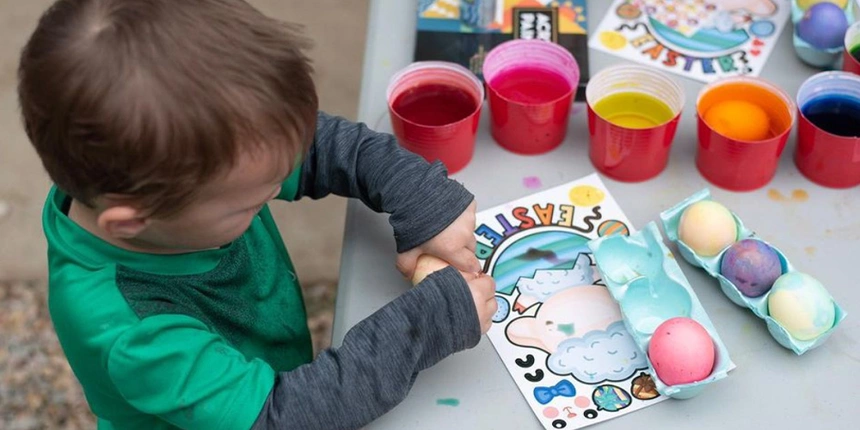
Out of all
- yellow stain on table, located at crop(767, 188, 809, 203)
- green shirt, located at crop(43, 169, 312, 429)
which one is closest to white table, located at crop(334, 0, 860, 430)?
yellow stain on table, located at crop(767, 188, 809, 203)

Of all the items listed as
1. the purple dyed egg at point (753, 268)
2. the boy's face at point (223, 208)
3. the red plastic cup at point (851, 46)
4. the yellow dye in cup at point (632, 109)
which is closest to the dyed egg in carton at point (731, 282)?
the purple dyed egg at point (753, 268)

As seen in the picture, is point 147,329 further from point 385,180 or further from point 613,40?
point 613,40

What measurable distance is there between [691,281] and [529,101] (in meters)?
0.25

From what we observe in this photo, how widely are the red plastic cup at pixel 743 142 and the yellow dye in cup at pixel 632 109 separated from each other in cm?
5

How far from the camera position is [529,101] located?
3.13 feet

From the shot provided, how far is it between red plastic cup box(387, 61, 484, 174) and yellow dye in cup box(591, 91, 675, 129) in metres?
0.13

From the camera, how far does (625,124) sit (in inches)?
36.9

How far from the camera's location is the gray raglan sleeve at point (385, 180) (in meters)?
0.83

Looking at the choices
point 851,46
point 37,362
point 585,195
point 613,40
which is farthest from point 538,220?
point 37,362

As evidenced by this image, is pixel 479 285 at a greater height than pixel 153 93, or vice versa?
pixel 153 93

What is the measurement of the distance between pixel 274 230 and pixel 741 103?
0.49 metres

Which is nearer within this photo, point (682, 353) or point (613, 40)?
point (682, 353)

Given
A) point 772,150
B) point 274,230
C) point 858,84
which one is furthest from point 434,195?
point 858,84

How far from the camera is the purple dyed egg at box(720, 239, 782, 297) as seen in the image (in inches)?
31.0
